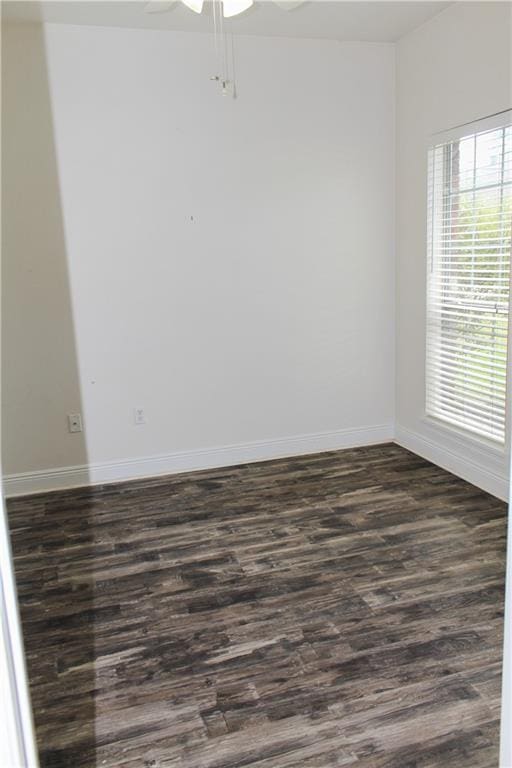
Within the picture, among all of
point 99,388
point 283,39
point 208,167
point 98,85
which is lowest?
point 99,388

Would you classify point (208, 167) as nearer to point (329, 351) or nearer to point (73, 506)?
point (329, 351)

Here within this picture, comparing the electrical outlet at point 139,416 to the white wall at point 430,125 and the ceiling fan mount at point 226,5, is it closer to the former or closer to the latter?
the white wall at point 430,125

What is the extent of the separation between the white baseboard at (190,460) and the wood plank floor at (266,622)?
0.46ft

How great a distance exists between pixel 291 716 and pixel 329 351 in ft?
9.00

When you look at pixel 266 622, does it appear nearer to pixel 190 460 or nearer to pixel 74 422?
pixel 190 460

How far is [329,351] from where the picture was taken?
438 cm

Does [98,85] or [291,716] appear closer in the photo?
[291,716]

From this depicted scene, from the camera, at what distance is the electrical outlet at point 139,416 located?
4043 mm

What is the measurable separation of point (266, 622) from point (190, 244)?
2.41 m

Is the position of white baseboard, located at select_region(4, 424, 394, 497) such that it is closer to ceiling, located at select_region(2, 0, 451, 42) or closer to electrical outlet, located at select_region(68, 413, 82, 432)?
electrical outlet, located at select_region(68, 413, 82, 432)

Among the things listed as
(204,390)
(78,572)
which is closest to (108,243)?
(204,390)

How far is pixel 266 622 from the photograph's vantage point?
8.13 ft

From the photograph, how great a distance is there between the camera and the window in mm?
3373

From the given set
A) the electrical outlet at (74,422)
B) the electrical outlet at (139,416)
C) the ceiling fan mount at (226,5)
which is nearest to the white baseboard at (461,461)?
the electrical outlet at (139,416)
